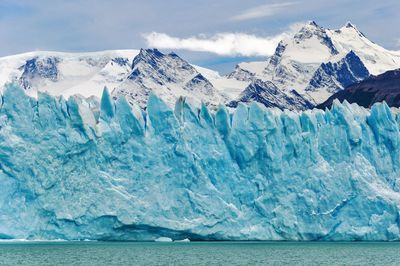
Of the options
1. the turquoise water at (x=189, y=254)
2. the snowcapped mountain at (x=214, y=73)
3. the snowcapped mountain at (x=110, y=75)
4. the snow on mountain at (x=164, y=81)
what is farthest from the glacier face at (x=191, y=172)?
the snowcapped mountain at (x=110, y=75)

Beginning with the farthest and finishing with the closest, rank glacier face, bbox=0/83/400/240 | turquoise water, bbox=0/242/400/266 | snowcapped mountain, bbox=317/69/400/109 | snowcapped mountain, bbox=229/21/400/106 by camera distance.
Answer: snowcapped mountain, bbox=229/21/400/106 → snowcapped mountain, bbox=317/69/400/109 → glacier face, bbox=0/83/400/240 → turquoise water, bbox=0/242/400/266

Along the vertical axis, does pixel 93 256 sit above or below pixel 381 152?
below

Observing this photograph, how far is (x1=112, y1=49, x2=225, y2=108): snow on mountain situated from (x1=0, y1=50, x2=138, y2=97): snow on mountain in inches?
148

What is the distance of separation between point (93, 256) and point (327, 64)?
12845 cm

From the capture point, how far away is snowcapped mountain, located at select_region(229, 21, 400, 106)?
16288 centimetres

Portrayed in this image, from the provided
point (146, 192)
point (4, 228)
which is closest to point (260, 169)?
point (146, 192)

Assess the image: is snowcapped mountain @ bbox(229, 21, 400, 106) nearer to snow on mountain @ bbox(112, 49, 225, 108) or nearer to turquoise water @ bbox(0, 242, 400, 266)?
snow on mountain @ bbox(112, 49, 225, 108)

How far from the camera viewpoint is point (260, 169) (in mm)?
50719

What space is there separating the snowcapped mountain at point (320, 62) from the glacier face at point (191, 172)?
4128 inches

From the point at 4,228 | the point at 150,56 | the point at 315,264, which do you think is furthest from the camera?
the point at 150,56

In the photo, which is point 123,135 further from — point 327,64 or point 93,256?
point 327,64

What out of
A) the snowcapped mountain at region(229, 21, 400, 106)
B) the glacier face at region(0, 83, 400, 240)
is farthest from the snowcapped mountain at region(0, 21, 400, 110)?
the glacier face at region(0, 83, 400, 240)

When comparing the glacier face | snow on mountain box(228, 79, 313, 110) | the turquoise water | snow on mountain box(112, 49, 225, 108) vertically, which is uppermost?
snow on mountain box(112, 49, 225, 108)

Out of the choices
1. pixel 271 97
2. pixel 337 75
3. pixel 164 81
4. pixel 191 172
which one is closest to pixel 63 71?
pixel 164 81
